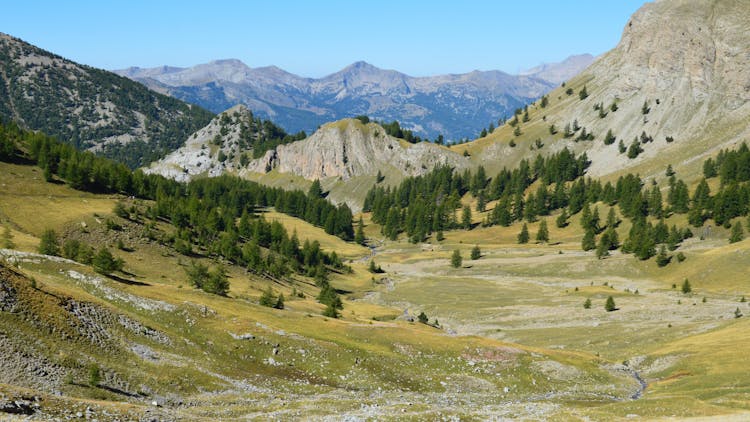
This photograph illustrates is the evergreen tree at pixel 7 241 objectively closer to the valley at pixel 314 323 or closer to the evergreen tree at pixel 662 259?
the valley at pixel 314 323

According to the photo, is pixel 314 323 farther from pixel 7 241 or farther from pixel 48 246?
pixel 7 241

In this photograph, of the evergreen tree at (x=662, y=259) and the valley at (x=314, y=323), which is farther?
the evergreen tree at (x=662, y=259)

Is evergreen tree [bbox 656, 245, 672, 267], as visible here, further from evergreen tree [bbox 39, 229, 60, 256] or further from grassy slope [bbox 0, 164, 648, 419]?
evergreen tree [bbox 39, 229, 60, 256]

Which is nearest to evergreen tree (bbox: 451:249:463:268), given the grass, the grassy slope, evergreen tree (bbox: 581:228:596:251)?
evergreen tree (bbox: 581:228:596:251)

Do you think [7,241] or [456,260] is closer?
[7,241]

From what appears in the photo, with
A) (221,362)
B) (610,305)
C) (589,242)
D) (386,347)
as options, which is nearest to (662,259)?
(589,242)

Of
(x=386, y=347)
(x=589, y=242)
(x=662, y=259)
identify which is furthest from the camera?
(x=589, y=242)

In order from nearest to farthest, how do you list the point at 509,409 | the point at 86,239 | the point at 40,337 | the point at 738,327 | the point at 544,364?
the point at 40,337 → the point at 509,409 → the point at 544,364 → the point at 738,327 → the point at 86,239

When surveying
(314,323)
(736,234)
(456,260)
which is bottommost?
(456,260)

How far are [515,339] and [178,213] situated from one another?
85.3 metres

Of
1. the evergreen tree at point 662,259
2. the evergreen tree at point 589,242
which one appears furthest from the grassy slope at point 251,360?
the evergreen tree at point 589,242

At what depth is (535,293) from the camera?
135000 millimetres

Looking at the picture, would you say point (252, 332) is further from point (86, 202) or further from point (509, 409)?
point (86, 202)

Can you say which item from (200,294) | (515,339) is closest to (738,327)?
(515,339)
